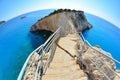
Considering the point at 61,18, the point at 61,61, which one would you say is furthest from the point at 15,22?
the point at 61,61

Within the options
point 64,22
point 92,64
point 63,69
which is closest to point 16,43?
point 64,22

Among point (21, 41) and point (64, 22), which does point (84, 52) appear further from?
point (21, 41)

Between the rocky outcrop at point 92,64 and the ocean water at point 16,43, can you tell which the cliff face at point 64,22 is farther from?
the rocky outcrop at point 92,64

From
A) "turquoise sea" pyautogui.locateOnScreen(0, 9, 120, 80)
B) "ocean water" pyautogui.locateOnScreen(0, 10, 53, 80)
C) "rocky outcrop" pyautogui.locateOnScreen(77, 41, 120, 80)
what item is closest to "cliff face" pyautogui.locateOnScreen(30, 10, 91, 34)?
"turquoise sea" pyautogui.locateOnScreen(0, 9, 120, 80)

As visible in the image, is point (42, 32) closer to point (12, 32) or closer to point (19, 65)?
point (12, 32)

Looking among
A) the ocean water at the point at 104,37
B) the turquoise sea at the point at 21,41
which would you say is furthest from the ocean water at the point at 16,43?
the ocean water at the point at 104,37

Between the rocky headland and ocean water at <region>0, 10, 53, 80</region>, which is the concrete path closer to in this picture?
the rocky headland
